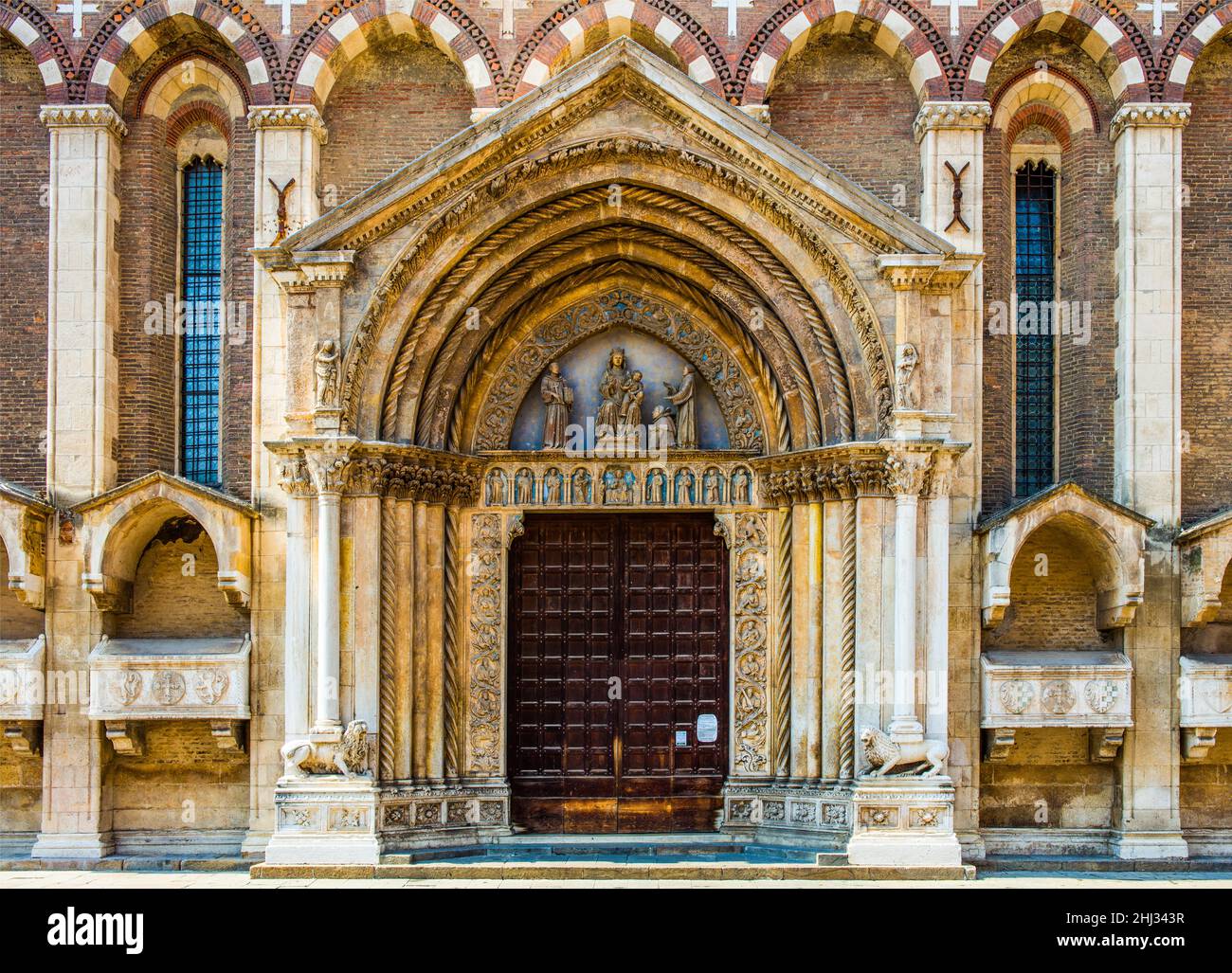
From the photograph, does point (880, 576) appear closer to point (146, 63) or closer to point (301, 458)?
point (301, 458)

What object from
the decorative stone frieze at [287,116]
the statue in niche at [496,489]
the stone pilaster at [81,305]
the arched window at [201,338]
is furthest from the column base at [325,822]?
the decorative stone frieze at [287,116]

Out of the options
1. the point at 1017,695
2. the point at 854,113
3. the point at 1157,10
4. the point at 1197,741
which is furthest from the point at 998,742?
the point at 1157,10

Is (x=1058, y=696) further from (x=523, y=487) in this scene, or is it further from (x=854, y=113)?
(x=854, y=113)

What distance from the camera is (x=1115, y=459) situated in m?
18.1

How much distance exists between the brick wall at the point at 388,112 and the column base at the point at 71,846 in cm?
772

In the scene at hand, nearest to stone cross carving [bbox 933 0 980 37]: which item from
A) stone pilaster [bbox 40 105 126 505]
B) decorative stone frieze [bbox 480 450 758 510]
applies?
decorative stone frieze [bbox 480 450 758 510]

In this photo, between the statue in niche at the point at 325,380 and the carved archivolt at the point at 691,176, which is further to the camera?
the carved archivolt at the point at 691,176

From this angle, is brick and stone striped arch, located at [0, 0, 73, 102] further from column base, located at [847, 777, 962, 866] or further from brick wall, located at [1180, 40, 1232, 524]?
brick wall, located at [1180, 40, 1232, 524]

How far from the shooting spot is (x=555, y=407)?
722 inches

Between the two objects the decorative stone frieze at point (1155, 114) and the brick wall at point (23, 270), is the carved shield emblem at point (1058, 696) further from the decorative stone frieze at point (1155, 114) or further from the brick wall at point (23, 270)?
the brick wall at point (23, 270)

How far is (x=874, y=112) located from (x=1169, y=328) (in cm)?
422

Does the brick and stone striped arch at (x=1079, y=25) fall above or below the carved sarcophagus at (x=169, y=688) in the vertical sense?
above

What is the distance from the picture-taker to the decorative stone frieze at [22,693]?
→ 17438 mm

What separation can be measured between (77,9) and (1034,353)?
1197cm
